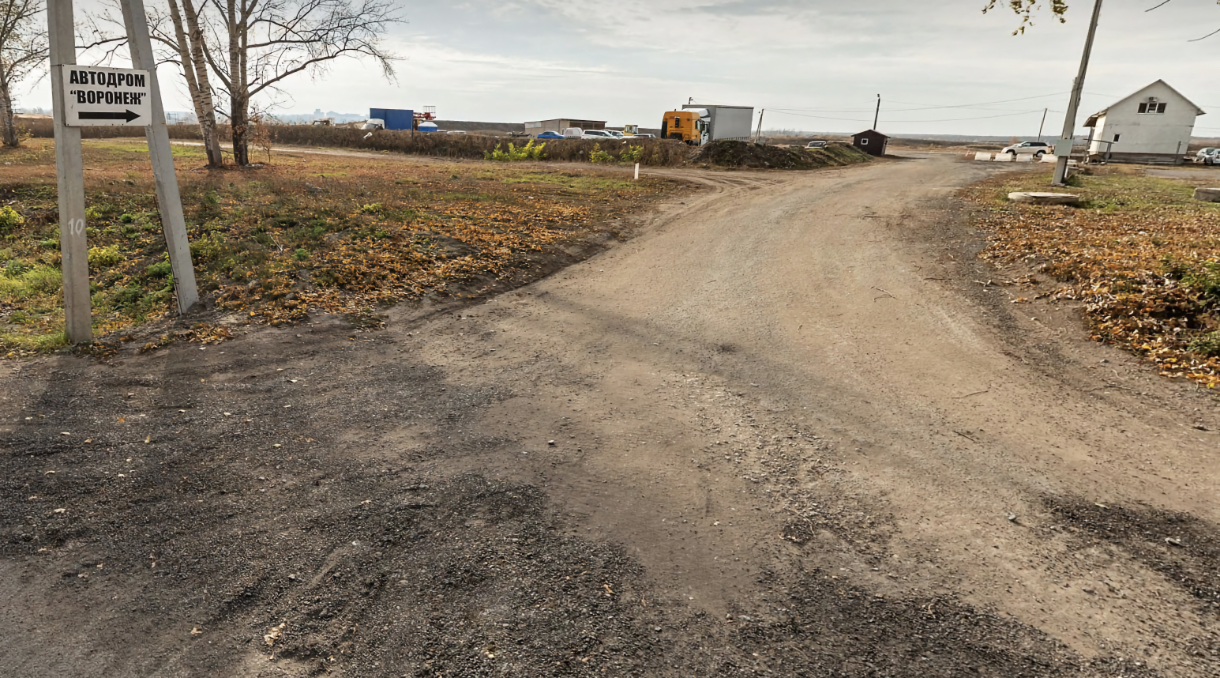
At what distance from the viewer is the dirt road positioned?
3.05 metres

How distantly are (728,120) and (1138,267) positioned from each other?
3649 centimetres

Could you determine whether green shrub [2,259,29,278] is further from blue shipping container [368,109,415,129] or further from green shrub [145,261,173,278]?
blue shipping container [368,109,415,129]

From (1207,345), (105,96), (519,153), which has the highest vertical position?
(519,153)

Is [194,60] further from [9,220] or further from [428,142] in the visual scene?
[428,142]

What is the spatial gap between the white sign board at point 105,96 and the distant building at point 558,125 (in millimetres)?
62114

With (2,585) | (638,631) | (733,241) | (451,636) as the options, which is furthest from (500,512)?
(733,241)

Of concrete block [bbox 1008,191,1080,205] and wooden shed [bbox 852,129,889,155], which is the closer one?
concrete block [bbox 1008,191,1080,205]

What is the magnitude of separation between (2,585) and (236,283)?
6.13 meters

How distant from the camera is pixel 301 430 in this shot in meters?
5.16

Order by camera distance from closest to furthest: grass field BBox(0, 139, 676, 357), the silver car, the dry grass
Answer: grass field BBox(0, 139, 676, 357) → the dry grass → the silver car

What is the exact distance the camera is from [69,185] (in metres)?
6.24

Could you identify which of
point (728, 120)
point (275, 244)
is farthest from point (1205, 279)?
→ point (728, 120)

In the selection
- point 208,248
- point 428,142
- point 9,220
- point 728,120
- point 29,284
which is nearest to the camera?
point 29,284

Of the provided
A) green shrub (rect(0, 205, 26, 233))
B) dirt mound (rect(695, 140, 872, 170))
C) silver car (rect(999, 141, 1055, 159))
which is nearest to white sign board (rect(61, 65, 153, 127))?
green shrub (rect(0, 205, 26, 233))
